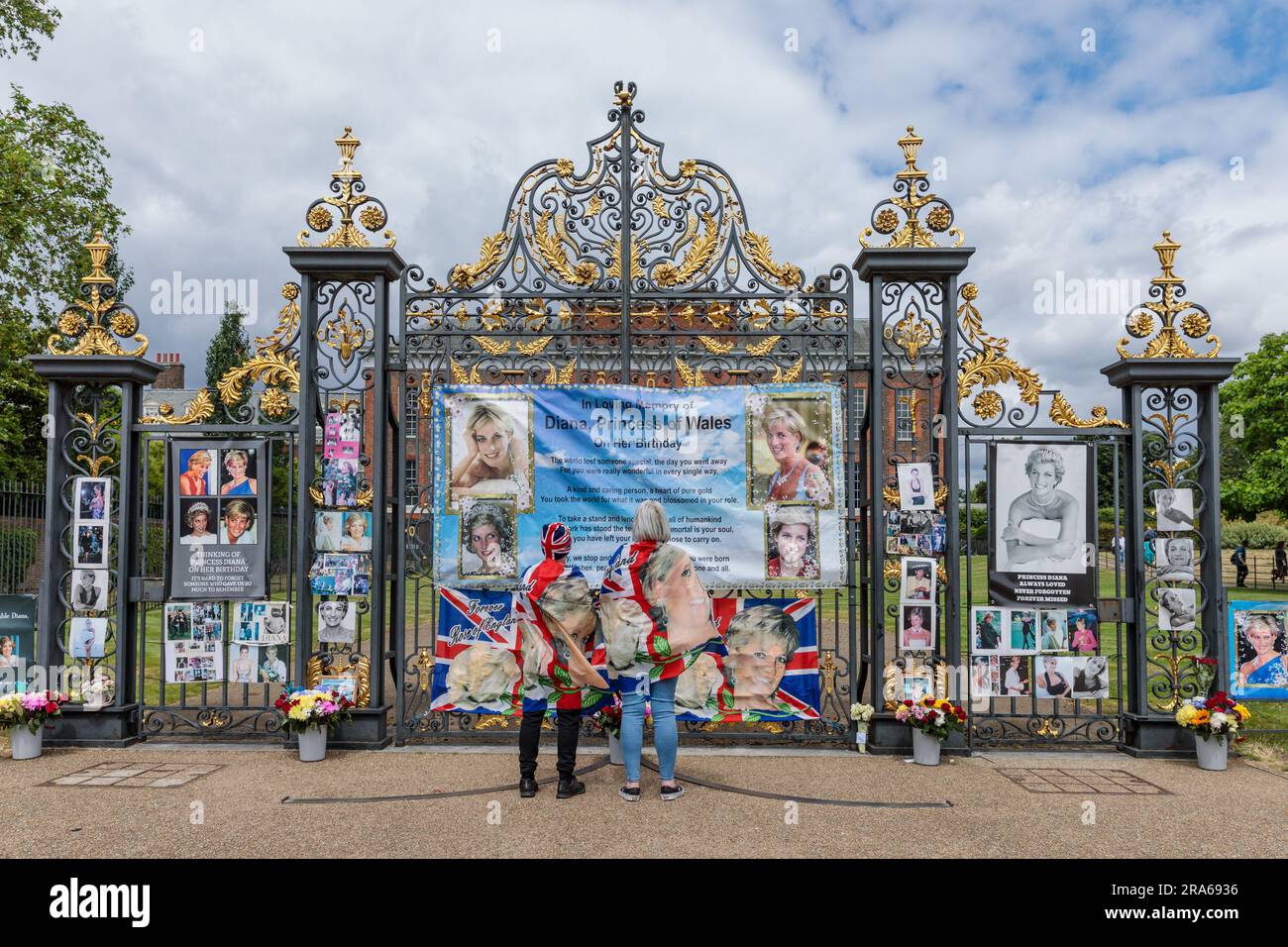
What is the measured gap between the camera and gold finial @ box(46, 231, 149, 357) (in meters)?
7.18

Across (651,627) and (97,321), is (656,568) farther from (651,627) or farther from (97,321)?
(97,321)

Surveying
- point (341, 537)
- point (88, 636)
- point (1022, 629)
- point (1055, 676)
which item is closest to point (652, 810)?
point (341, 537)

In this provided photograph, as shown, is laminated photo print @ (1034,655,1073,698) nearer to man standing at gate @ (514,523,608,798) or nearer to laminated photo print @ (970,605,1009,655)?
laminated photo print @ (970,605,1009,655)

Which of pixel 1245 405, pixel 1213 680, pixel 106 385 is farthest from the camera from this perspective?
pixel 1245 405

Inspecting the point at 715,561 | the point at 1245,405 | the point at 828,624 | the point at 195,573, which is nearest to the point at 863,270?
the point at 715,561

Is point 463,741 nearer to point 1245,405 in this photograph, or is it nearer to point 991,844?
point 991,844

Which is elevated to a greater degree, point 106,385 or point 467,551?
point 106,385

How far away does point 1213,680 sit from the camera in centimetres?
687

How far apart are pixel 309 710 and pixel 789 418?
4.44 metres

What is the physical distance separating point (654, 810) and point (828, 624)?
36.4ft

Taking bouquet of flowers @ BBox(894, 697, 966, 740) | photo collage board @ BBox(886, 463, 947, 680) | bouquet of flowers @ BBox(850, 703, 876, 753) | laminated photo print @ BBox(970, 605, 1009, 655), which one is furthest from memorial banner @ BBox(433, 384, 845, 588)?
laminated photo print @ BBox(970, 605, 1009, 655)

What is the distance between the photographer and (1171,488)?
7.02 metres

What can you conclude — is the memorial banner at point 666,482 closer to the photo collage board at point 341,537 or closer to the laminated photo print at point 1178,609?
the photo collage board at point 341,537

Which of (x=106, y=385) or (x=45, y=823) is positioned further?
(x=106, y=385)
